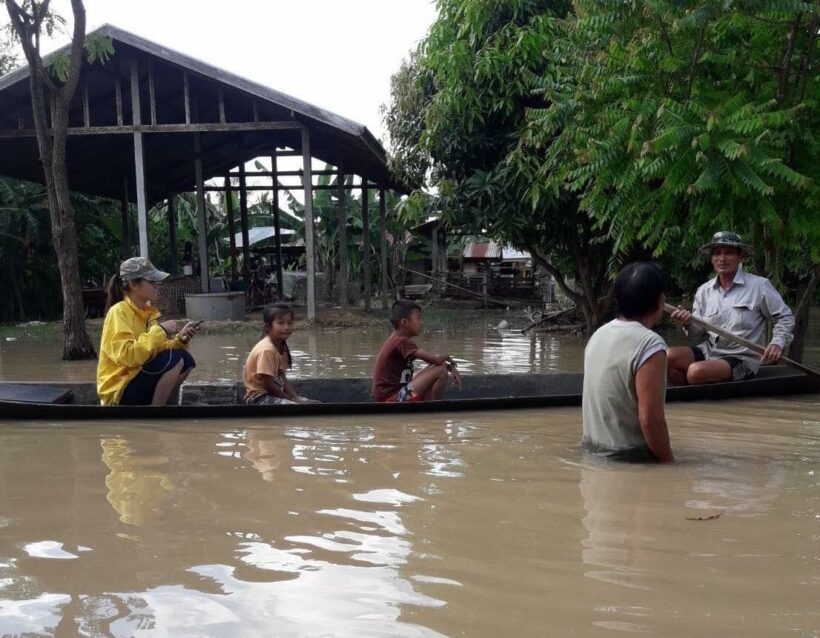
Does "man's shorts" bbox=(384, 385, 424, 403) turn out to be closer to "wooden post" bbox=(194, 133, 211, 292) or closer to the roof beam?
the roof beam

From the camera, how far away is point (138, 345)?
514cm

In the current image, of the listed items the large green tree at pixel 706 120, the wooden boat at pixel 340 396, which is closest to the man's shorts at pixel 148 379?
the wooden boat at pixel 340 396

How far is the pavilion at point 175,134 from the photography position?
42.0 ft

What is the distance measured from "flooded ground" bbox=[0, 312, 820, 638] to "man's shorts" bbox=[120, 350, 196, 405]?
0.55m

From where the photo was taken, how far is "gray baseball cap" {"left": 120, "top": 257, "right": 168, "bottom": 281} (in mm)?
5156

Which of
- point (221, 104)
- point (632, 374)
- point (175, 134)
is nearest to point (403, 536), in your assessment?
point (632, 374)

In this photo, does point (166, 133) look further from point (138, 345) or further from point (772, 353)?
point (772, 353)

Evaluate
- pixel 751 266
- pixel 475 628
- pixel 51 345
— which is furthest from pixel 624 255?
pixel 475 628

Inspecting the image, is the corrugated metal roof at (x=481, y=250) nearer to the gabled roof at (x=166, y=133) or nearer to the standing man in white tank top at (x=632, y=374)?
the gabled roof at (x=166, y=133)

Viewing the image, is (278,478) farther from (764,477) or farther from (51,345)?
(51,345)

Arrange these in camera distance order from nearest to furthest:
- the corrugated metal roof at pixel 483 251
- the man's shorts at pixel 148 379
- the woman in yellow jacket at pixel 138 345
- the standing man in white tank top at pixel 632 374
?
the standing man in white tank top at pixel 632 374 → the woman in yellow jacket at pixel 138 345 → the man's shorts at pixel 148 379 → the corrugated metal roof at pixel 483 251

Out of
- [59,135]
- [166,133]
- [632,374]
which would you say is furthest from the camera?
[166,133]

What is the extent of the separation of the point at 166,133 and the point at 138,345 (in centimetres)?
1006

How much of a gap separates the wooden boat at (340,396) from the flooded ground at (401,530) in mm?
111
